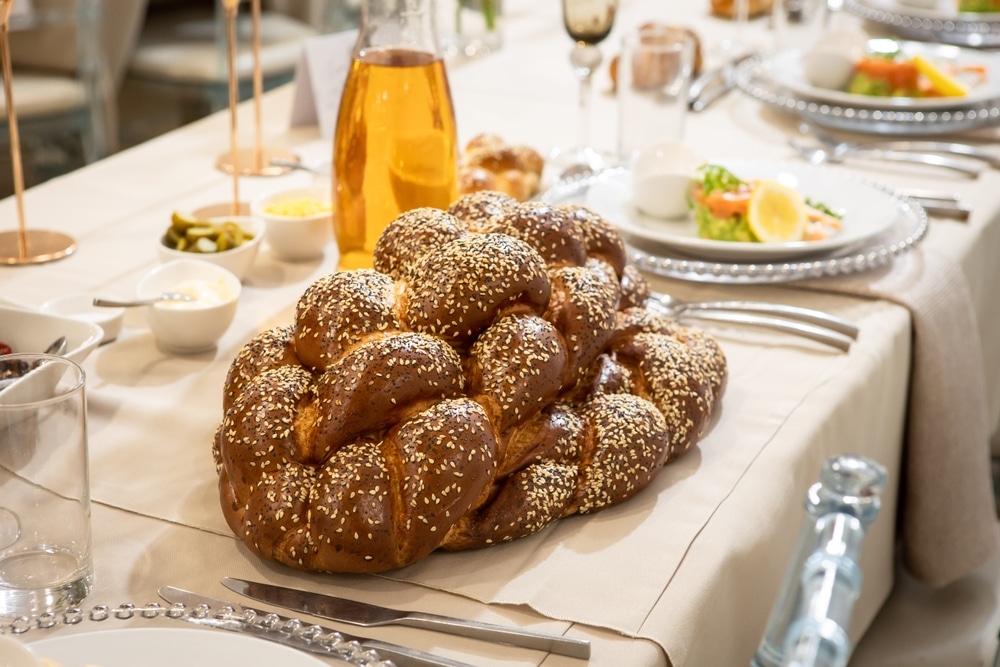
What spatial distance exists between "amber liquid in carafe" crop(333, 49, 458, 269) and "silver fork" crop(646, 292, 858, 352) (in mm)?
296

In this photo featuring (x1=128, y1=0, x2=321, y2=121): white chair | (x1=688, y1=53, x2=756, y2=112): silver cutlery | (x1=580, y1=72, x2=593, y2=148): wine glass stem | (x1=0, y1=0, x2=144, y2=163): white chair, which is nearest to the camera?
(x1=580, y1=72, x2=593, y2=148): wine glass stem

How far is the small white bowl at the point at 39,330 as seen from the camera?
3.43 feet

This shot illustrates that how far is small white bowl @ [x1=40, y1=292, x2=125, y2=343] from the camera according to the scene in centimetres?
117

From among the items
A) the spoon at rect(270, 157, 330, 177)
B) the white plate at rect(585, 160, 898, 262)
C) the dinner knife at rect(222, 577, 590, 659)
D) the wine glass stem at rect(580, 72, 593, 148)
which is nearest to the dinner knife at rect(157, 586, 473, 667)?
the dinner knife at rect(222, 577, 590, 659)

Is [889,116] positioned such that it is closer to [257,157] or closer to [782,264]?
[782,264]

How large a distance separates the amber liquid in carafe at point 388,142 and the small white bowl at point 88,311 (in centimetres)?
28

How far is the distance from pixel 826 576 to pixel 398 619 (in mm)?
459

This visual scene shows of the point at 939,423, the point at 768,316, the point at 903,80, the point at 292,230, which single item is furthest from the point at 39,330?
the point at 903,80

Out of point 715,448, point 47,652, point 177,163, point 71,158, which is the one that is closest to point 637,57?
point 177,163

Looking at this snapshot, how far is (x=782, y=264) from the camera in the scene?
133 cm

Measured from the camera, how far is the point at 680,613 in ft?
2.61

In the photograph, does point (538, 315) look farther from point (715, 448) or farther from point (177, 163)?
point (177, 163)

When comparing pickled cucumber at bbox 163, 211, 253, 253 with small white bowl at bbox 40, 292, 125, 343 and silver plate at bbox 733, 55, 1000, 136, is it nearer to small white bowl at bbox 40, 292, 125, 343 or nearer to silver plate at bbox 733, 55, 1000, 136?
small white bowl at bbox 40, 292, 125, 343

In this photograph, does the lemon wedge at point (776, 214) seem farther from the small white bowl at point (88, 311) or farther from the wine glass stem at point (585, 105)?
the small white bowl at point (88, 311)
